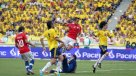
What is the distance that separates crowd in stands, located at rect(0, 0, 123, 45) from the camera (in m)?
47.4

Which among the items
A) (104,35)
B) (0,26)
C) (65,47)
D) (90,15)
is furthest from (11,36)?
(65,47)

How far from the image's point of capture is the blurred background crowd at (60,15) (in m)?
46.3

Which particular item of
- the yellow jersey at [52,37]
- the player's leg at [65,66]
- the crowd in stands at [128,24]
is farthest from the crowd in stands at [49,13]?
the yellow jersey at [52,37]

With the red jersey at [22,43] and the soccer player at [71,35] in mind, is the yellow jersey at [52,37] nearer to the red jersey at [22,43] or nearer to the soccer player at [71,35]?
the soccer player at [71,35]

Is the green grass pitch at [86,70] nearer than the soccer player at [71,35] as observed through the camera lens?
Yes

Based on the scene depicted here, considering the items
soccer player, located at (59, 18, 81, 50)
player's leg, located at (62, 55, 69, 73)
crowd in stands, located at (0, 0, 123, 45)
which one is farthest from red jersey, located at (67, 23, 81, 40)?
crowd in stands, located at (0, 0, 123, 45)

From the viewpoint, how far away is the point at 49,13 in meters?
50.1

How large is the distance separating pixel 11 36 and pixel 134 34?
37.8 ft

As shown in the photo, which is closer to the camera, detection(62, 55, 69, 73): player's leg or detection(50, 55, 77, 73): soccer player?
detection(62, 55, 69, 73): player's leg

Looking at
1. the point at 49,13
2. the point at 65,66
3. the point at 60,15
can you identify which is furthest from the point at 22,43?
the point at 49,13

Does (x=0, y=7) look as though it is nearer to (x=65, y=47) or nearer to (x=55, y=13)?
(x=55, y=13)

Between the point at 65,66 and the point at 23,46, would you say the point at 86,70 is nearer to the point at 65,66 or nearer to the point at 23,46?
the point at 65,66

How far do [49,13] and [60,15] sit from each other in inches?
62.9

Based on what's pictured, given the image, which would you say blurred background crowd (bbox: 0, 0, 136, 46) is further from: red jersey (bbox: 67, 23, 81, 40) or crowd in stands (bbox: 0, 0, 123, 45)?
red jersey (bbox: 67, 23, 81, 40)
